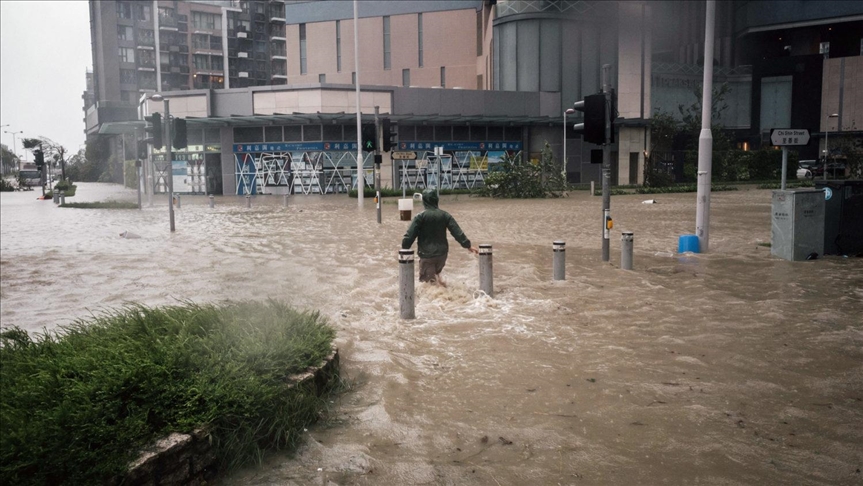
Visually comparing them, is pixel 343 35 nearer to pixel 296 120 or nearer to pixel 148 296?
pixel 296 120

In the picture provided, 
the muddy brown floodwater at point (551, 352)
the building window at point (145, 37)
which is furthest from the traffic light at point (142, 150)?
the building window at point (145, 37)

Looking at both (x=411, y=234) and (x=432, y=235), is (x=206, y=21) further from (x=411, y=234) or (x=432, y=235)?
(x=411, y=234)

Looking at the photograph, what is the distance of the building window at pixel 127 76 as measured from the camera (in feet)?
286

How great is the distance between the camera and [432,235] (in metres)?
9.98

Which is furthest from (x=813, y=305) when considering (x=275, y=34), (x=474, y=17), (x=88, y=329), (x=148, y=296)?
(x=275, y=34)

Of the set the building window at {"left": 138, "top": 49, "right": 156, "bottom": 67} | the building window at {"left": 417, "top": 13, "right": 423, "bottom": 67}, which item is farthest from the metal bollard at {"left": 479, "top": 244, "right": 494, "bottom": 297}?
the building window at {"left": 138, "top": 49, "right": 156, "bottom": 67}

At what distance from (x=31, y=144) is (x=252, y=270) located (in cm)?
7472

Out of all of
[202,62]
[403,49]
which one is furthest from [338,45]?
[202,62]

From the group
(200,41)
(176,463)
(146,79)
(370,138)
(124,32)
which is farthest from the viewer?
(200,41)

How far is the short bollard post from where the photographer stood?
27.9 feet

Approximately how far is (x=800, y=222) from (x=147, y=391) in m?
12.1

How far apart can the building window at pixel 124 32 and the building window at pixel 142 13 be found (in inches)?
73.5

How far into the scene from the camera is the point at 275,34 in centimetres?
9781

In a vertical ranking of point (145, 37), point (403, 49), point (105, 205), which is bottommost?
point (105, 205)
